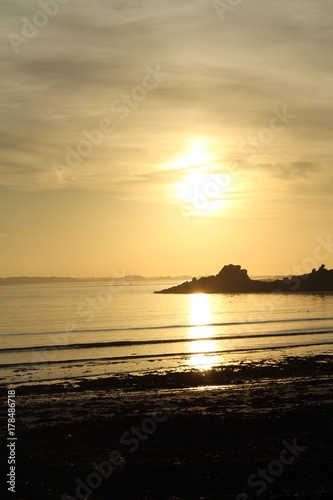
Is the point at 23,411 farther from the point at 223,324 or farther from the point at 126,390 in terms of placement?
the point at 223,324

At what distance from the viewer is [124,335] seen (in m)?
59.4

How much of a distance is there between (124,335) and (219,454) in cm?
4318

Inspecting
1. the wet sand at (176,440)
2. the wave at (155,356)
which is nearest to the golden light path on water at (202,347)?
the wave at (155,356)

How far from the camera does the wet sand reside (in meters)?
14.2

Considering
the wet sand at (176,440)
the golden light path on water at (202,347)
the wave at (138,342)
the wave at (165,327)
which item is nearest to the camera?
the wet sand at (176,440)

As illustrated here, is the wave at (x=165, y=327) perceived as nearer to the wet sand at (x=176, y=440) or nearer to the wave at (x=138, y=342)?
the wave at (x=138, y=342)

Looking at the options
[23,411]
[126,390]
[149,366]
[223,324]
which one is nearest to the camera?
[23,411]

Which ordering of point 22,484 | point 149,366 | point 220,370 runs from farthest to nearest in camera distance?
point 149,366, point 220,370, point 22,484

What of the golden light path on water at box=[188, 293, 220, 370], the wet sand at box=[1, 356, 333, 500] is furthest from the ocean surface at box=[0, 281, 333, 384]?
the wet sand at box=[1, 356, 333, 500]

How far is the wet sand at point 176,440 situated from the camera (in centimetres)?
1420

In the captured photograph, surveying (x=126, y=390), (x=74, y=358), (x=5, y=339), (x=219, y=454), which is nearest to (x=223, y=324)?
(x=5, y=339)

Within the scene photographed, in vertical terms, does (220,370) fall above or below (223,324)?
below

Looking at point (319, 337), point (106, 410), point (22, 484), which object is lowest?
point (22, 484)

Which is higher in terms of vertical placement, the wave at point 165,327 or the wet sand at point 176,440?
the wave at point 165,327
